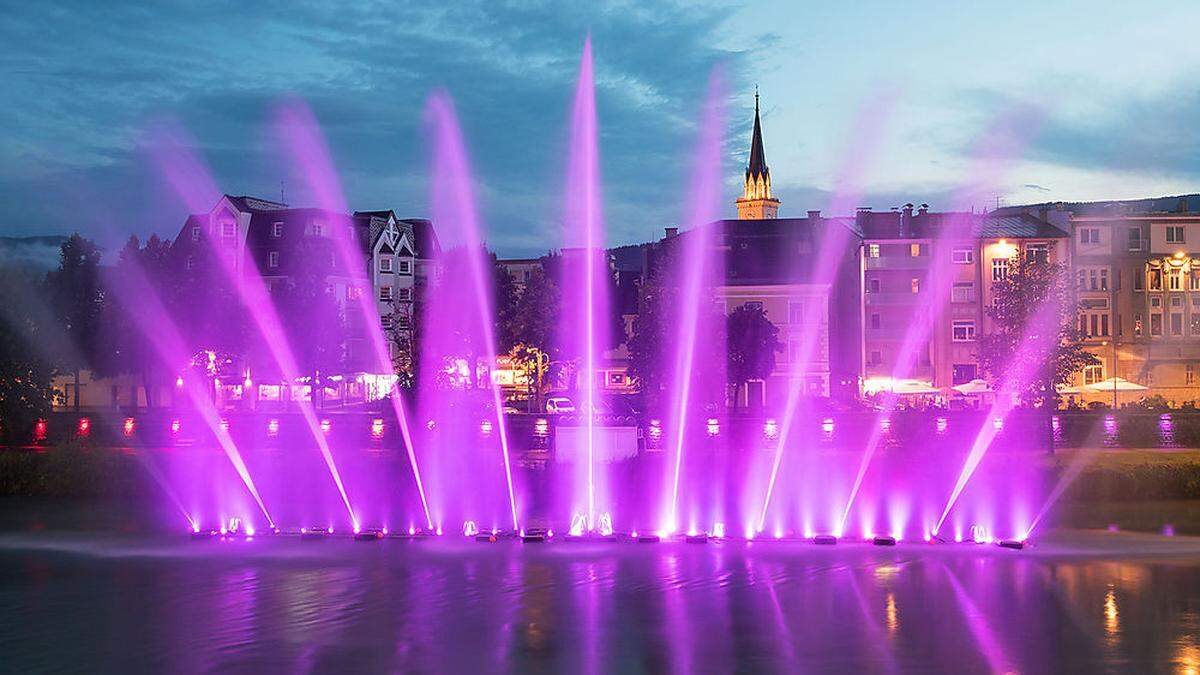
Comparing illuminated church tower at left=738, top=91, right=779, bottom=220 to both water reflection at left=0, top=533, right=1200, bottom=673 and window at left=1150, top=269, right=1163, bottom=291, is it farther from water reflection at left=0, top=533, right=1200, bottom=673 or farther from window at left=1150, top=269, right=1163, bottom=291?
water reflection at left=0, top=533, right=1200, bottom=673

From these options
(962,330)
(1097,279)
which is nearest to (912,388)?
(962,330)

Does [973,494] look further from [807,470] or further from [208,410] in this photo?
[208,410]

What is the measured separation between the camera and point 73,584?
22.7 metres

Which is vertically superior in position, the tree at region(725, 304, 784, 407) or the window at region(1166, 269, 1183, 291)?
the window at region(1166, 269, 1183, 291)

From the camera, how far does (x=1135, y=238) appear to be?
84688 mm

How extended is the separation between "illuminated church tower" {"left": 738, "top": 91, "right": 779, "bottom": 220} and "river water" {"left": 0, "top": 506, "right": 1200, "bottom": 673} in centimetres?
14979

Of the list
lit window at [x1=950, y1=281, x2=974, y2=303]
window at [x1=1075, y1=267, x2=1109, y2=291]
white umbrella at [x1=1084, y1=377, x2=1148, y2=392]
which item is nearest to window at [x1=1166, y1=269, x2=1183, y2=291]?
window at [x1=1075, y1=267, x2=1109, y2=291]

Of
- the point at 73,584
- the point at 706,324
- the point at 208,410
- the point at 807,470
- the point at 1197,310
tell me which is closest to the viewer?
the point at 73,584

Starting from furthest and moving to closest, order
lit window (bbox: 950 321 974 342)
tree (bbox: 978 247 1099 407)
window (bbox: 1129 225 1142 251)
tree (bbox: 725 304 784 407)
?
window (bbox: 1129 225 1142 251), lit window (bbox: 950 321 974 342), tree (bbox: 725 304 784 407), tree (bbox: 978 247 1099 407)

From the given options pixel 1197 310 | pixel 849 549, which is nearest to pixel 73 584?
pixel 849 549

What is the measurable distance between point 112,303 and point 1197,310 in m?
75.9

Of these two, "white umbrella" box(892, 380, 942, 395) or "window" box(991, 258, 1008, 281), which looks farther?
"window" box(991, 258, 1008, 281)

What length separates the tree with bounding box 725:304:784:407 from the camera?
235 feet

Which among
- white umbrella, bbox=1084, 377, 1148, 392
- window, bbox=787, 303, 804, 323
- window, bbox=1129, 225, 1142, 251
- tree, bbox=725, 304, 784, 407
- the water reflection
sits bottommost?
the water reflection
